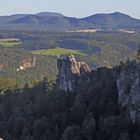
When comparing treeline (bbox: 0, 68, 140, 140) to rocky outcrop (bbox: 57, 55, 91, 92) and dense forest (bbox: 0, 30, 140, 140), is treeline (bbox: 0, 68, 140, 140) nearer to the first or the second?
dense forest (bbox: 0, 30, 140, 140)

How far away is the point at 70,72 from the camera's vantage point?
74.4 meters

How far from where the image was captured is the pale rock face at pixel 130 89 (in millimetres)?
56219

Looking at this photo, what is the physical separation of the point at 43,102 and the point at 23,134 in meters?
9.77

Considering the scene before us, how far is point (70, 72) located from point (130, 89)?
17.9 meters

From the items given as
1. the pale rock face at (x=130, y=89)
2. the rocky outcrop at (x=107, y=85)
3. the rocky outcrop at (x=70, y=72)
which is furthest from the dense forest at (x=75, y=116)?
the rocky outcrop at (x=70, y=72)

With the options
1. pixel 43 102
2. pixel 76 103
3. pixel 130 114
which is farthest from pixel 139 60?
pixel 43 102

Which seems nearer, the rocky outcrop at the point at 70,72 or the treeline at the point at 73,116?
the treeline at the point at 73,116

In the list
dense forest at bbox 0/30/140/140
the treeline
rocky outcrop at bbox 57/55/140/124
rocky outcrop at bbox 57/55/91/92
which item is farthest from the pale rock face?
rocky outcrop at bbox 57/55/91/92

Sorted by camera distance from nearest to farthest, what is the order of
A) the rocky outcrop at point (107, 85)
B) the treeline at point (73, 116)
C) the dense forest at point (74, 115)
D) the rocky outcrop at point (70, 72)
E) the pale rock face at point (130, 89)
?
the pale rock face at point (130, 89) → the rocky outcrop at point (107, 85) → the treeline at point (73, 116) → the dense forest at point (74, 115) → the rocky outcrop at point (70, 72)

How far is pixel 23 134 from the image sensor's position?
6594 cm

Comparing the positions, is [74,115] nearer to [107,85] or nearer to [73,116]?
[73,116]

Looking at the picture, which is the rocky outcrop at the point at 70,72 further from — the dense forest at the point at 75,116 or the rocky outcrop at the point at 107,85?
the dense forest at the point at 75,116

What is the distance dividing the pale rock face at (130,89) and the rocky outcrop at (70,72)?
481 inches

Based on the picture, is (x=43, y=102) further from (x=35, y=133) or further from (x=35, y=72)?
(x=35, y=72)
